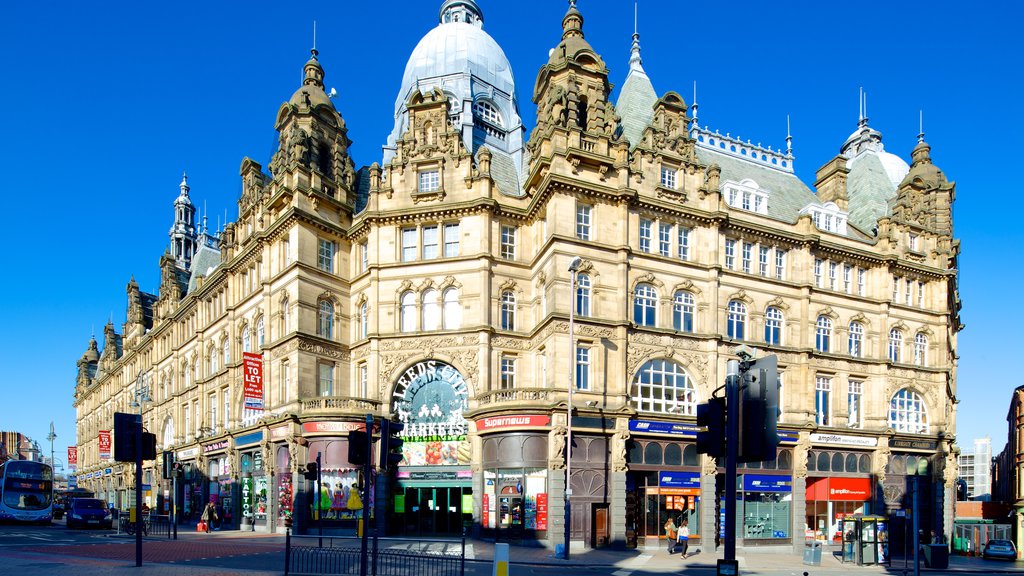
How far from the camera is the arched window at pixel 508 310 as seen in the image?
Result: 38531 mm

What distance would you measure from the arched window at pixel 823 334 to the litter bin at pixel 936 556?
13316 millimetres

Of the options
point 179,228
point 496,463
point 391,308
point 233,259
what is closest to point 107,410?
point 179,228

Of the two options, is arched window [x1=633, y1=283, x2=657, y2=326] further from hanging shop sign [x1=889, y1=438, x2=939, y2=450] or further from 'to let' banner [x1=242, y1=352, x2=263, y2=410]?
'to let' banner [x1=242, y1=352, x2=263, y2=410]

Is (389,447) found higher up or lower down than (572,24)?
lower down

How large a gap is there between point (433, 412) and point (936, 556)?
22.6m

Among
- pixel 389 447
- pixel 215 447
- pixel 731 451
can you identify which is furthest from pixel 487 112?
pixel 731 451

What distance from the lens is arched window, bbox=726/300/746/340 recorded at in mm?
39094

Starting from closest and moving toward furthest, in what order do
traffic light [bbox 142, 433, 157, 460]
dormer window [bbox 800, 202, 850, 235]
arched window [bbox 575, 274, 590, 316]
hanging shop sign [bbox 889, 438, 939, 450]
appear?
traffic light [bbox 142, 433, 157, 460] < arched window [bbox 575, 274, 590, 316] < hanging shop sign [bbox 889, 438, 939, 450] < dormer window [bbox 800, 202, 850, 235]

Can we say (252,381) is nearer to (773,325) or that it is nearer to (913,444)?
(773,325)

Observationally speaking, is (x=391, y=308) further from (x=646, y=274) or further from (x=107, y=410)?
(x=107, y=410)

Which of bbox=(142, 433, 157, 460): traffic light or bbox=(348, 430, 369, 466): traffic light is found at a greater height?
bbox=(348, 430, 369, 466): traffic light

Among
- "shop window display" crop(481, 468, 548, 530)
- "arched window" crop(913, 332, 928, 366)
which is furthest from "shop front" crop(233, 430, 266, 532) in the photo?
"arched window" crop(913, 332, 928, 366)

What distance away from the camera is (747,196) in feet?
136

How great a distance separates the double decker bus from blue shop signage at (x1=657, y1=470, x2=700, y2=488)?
36.8 m
